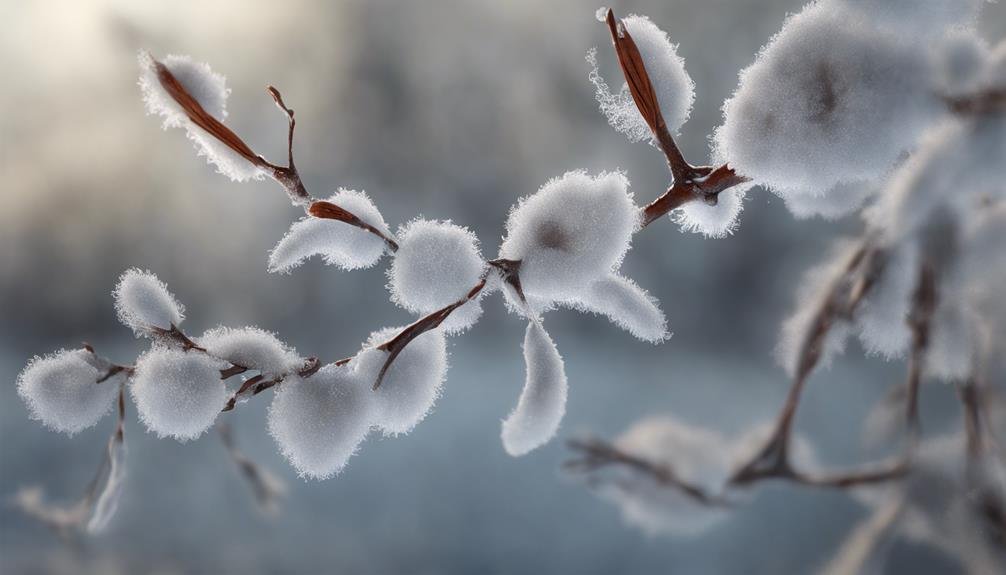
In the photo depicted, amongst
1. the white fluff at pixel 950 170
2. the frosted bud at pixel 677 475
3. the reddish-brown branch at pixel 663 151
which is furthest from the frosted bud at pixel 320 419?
the frosted bud at pixel 677 475

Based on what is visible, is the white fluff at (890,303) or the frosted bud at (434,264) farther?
the white fluff at (890,303)

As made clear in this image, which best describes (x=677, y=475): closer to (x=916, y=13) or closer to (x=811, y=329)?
(x=811, y=329)

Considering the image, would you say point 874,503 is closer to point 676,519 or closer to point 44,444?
point 676,519

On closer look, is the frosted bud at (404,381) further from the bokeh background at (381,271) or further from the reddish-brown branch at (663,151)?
the bokeh background at (381,271)

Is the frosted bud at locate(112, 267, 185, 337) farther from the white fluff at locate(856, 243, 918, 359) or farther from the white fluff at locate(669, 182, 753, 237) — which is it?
the white fluff at locate(856, 243, 918, 359)

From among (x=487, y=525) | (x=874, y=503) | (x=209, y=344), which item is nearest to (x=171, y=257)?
(x=487, y=525)

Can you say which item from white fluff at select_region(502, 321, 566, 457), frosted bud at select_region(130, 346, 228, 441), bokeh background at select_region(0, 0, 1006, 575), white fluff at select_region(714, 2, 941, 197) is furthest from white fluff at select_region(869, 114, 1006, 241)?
bokeh background at select_region(0, 0, 1006, 575)

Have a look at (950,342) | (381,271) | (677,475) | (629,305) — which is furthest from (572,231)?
(381,271)
